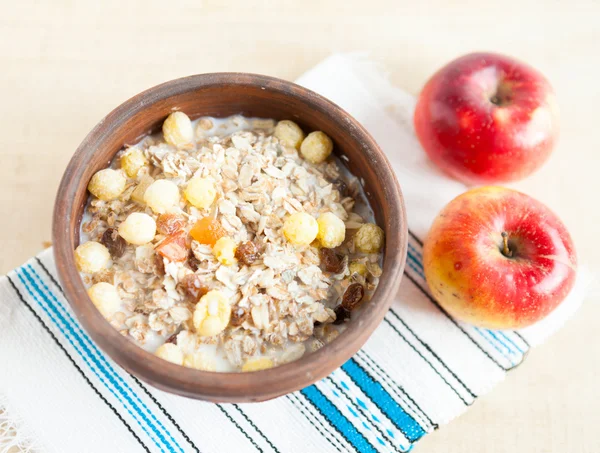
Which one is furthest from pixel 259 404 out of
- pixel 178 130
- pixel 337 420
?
pixel 178 130

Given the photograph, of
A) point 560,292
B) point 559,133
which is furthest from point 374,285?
point 559,133

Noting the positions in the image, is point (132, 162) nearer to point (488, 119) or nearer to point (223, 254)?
point (223, 254)

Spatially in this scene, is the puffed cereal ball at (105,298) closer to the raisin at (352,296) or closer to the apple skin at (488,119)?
the raisin at (352,296)

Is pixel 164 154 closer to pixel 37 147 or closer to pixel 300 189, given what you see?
pixel 300 189

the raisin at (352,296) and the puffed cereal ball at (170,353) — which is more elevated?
the puffed cereal ball at (170,353)

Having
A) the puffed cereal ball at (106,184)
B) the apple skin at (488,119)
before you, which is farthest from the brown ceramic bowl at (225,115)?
the apple skin at (488,119)
